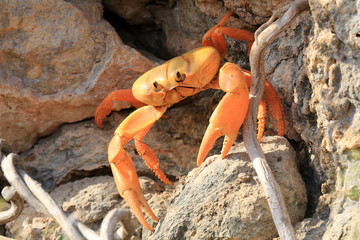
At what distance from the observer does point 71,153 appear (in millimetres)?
3729

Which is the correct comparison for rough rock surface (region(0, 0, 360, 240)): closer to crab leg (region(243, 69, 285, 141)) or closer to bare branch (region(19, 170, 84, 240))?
crab leg (region(243, 69, 285, 141))

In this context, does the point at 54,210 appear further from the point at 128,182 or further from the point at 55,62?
the point at 55,62

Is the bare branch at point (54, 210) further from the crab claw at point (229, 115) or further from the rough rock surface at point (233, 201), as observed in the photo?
the crab claw at point (229, 115)

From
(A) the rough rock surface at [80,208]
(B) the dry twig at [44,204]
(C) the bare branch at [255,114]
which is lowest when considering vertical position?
(A) the rough rock surface at [80,208]

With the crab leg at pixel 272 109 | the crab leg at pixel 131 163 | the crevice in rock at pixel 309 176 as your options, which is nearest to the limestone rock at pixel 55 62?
Answer: the crab leg at pixel 131 163

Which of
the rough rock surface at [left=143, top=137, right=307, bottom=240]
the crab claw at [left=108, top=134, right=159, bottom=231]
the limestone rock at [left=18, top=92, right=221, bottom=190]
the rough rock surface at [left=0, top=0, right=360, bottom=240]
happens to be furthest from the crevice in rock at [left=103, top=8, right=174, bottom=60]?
the rough rock surface at [left=143, top=137, right=307, bottom=240]

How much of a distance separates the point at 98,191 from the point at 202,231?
1.03 metres

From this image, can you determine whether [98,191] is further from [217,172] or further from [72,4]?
[72,4]

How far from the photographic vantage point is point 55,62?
3609 millimetres

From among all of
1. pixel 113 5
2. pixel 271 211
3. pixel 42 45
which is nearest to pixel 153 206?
pixel 271 211

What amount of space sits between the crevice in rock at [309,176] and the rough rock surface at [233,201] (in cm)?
6

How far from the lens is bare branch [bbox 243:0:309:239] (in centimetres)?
242

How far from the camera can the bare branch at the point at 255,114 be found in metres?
2.42

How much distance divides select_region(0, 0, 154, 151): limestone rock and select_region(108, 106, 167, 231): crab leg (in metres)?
0.55
